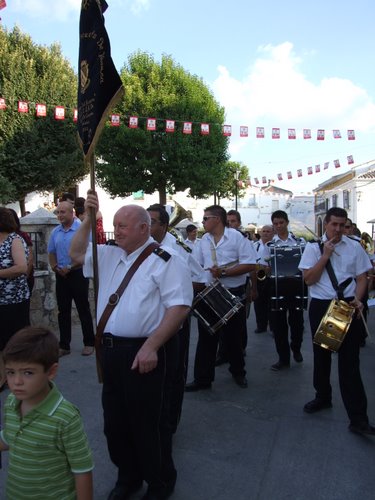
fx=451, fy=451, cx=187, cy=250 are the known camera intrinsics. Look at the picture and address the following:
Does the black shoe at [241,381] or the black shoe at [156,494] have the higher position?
the black shoe at [156,494]

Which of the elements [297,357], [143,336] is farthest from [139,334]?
[297,357]

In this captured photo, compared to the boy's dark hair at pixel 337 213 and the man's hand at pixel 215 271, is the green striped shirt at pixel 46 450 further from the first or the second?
the man's hand at pixel 215 271

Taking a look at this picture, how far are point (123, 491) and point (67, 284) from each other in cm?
357

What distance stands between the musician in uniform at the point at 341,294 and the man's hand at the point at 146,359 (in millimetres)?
2026

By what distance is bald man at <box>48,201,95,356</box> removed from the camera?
582 cm

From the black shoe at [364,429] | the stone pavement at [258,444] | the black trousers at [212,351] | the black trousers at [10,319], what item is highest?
the black trousers at [10,319]

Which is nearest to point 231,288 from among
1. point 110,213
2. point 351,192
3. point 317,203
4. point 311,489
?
point 311,489

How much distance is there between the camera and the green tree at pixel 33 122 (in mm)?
18438

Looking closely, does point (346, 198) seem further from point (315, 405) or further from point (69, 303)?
point (315, 405)

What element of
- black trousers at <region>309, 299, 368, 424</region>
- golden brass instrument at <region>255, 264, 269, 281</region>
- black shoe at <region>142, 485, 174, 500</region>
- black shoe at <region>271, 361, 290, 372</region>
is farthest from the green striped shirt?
golden brass instrument at <region>255, 264, 269, 281</region>

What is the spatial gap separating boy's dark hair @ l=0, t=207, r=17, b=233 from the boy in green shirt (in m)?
2.73

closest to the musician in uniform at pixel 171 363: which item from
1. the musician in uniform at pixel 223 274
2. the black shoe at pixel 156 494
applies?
the black shoe at pixel 156 494

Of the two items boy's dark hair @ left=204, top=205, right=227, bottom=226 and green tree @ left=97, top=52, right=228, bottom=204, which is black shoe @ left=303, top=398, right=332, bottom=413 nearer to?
boy's dark hair @ left=204, top=205, right=227, bottom=226

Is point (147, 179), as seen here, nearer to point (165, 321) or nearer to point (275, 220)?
point (275, 220)
